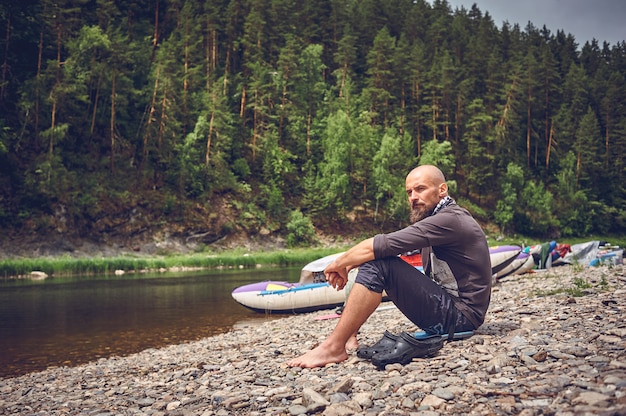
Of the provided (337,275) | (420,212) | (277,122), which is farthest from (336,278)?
(277,122)

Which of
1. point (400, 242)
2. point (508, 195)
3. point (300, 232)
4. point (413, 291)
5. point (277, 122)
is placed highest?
point (277, 122)

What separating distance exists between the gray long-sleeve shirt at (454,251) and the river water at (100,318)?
338 inches

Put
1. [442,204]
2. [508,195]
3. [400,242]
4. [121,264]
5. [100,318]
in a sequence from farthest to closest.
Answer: [508,195] < [121,264] < [100,318] < [442,204] < [400,242]

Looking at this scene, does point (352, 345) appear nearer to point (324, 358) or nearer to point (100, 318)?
point (324, 358)

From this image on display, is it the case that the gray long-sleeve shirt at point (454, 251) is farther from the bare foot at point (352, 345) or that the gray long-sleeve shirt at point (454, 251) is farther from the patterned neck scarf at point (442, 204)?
the bare foot at point (352, 345)

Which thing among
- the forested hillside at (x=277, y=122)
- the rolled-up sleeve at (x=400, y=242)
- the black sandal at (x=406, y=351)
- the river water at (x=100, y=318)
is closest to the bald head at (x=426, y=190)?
the rolled-up sleeve at (x=400, y=242)

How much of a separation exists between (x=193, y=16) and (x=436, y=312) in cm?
6901

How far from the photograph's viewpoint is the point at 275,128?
63781 millimetres

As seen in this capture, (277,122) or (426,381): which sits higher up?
(277,122)

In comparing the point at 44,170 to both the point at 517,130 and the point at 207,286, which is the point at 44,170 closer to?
the point at 207,286

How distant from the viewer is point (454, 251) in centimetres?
496

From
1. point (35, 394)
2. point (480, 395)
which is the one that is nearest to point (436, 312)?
point (480, 395)

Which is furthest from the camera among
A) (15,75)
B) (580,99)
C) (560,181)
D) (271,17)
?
(580,99)

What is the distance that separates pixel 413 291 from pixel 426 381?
38.0 inches
